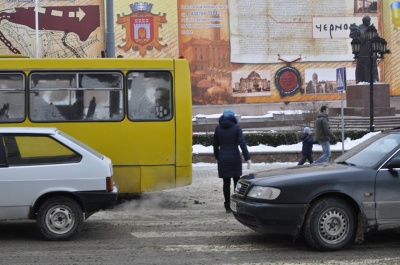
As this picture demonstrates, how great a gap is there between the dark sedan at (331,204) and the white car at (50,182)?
7.21 ft

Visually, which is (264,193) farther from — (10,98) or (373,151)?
(10,98)

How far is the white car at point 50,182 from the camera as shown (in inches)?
350

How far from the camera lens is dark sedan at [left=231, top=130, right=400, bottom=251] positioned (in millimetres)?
8039

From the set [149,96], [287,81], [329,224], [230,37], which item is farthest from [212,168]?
[287,81]

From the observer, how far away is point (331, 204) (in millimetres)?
8062

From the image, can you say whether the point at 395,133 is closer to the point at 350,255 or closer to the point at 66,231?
the point at 350,255

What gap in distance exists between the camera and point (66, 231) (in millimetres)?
9070

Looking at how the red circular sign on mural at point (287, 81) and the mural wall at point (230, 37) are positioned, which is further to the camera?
the red circular sign on mural at point (287, 81)

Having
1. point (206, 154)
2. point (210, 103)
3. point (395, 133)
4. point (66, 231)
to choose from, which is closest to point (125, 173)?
point (66, 231)

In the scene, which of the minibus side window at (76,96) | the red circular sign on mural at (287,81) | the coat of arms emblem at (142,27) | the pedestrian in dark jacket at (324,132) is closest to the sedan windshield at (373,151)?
the minibus side window at (76,96)

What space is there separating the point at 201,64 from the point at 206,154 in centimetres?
3187

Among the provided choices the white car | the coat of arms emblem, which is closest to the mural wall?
the coat of arms emblem

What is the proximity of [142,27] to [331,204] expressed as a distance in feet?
149

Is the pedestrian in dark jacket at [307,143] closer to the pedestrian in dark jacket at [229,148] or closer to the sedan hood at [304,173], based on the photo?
the pedestrian in dark jacket at [229,148]
